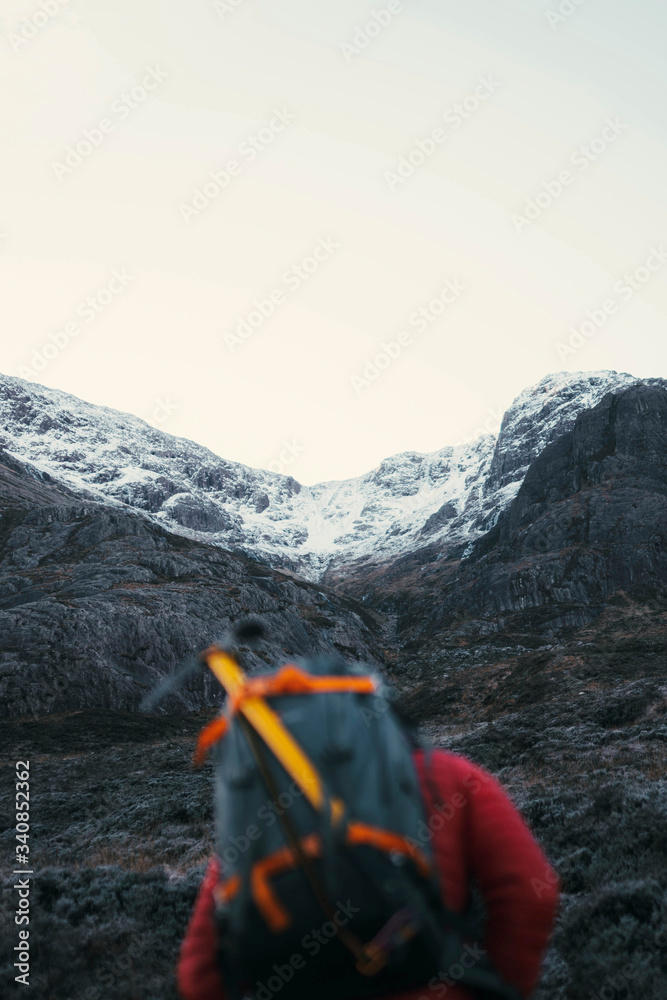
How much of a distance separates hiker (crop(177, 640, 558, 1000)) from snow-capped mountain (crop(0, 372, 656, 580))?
110 meters

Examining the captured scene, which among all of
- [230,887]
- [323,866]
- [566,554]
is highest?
[566,554]

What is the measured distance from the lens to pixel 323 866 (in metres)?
1.88

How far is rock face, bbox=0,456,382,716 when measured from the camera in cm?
3544

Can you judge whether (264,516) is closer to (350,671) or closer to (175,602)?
(175,602)

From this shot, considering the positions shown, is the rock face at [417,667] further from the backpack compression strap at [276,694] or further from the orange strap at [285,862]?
the backpack compression strap at [276,694]

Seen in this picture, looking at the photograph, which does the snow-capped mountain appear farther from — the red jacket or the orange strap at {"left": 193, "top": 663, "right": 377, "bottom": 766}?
the orange strap at {"left": 193, "top": 663, "right": 377, "bottom": 766}


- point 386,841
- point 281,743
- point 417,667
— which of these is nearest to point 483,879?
point 386,841

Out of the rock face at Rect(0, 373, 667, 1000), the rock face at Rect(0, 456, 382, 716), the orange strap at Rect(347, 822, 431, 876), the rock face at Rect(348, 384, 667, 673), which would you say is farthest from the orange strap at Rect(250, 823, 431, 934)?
the rock face at Rect(348, 384, 667, 673)

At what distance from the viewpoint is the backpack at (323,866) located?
6.15 ft

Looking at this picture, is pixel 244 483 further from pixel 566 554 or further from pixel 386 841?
pixel 386 841

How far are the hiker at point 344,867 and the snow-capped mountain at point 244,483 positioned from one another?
110 m

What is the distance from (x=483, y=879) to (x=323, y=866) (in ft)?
2.95

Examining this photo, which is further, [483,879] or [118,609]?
[118,609]

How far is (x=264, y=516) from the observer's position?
187625 millimetres
